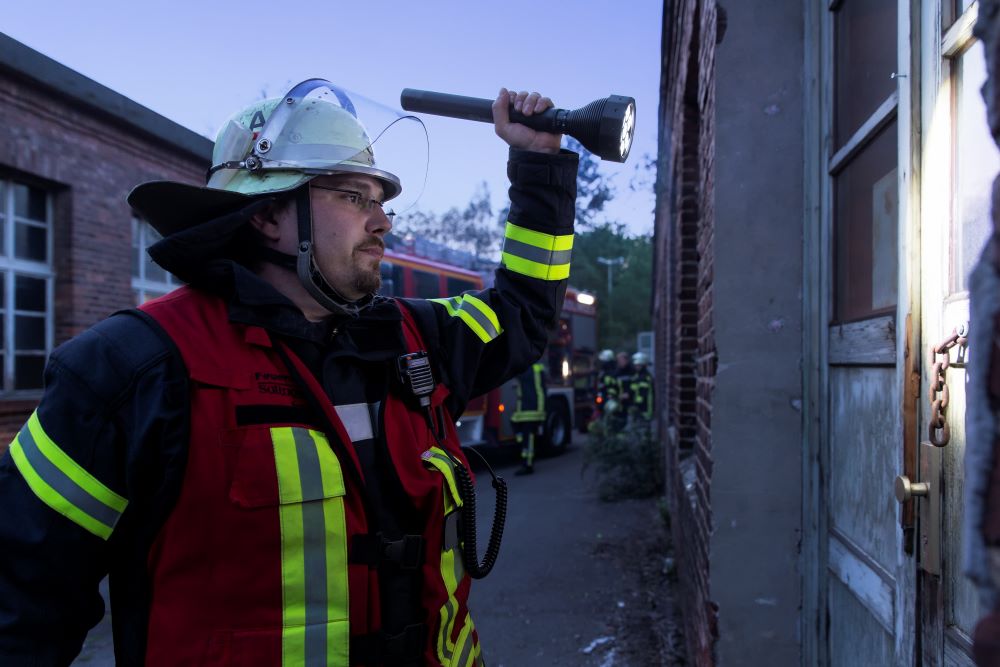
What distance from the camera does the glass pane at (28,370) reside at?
7246 millimetres

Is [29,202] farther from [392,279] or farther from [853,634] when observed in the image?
[853,634]

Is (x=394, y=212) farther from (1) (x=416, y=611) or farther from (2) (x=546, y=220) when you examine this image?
(1) (x=416, y=611)

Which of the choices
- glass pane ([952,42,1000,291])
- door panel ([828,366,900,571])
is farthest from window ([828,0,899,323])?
glass pane ([952,42,1000,291])

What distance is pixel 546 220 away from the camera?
6.75 ft

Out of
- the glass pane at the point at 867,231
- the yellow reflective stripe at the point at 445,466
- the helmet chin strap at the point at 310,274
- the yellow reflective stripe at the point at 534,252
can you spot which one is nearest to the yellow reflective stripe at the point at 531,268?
→ the yellow reflective stripe at the point at 534,252

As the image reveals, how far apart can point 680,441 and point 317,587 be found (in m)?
3.30

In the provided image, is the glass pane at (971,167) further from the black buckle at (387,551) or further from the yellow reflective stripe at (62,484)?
the yellow reflective stripe at (62,484)

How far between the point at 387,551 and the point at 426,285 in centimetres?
935

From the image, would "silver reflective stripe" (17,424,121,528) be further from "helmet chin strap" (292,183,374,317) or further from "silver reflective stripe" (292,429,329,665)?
"helmet chin strap" (292,183,374,317)

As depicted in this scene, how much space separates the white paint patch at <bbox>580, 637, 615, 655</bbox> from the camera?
164 inches

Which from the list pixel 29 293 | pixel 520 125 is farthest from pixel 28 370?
pixel 520 125

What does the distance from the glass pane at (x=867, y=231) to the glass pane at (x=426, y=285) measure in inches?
336

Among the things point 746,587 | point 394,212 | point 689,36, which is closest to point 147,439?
point 394,212

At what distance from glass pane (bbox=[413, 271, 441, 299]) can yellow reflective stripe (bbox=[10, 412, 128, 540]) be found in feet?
29.7
